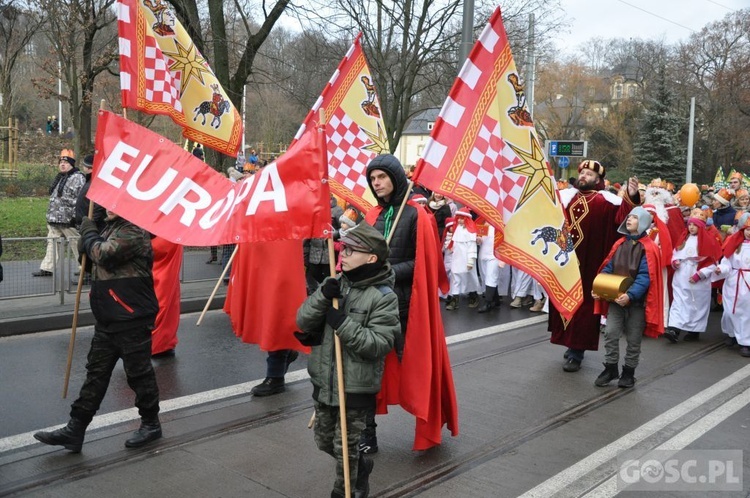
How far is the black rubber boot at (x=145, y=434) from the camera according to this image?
5039 millimetres

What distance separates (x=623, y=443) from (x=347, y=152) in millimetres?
4050

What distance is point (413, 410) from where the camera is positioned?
493 cm

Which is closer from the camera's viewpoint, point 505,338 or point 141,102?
point 141,102

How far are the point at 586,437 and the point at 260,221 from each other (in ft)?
10.3

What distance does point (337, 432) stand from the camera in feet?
13.2

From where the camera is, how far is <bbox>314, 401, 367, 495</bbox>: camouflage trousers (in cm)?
404

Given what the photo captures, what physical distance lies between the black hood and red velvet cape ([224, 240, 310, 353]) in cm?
141

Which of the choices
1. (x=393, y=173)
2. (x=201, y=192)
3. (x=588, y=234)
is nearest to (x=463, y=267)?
(x=588, y=234)

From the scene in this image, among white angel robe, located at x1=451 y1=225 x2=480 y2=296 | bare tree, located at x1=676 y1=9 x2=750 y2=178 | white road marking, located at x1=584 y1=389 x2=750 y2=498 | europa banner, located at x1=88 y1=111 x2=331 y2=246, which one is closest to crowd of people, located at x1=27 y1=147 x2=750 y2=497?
europa banner, located at x1=88 y1=111 x2=331 y2=246

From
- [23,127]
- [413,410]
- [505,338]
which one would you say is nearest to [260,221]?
[413,410]

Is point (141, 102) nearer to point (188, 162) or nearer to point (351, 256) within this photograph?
point (188, 162)

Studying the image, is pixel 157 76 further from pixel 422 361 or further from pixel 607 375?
pixel 607 375

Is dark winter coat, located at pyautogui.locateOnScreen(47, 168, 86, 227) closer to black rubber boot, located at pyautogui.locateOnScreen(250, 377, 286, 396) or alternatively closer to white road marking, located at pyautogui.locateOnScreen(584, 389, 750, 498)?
black rubber boot, located at pyautogui.locateOnScreen(250, 377, 286, 396)

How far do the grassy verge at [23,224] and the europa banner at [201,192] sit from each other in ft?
19.1
